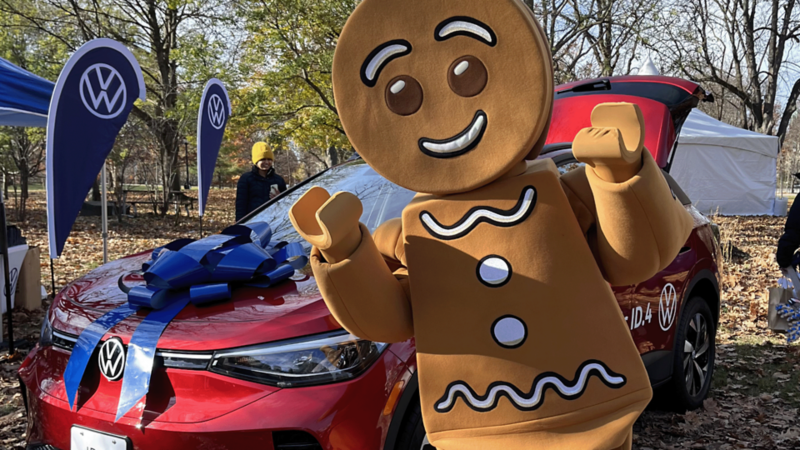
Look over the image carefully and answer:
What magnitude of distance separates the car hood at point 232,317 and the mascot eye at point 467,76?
104cm

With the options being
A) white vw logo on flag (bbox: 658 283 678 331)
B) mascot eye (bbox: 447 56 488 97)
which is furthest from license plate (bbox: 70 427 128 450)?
white vw logo on flag (bbox: 658 283 678 331)

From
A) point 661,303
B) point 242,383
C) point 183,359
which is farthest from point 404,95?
point 661,303

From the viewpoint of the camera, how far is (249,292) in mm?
2445

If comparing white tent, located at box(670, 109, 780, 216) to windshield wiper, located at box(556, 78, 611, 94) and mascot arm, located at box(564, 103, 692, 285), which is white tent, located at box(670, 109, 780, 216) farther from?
mascot arm, located at box(564, 103, 692, 285)

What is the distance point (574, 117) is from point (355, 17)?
3019 mm

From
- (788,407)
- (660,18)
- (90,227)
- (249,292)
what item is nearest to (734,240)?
(660,18)

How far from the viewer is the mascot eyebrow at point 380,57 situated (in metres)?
1.44

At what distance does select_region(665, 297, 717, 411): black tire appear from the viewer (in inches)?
141

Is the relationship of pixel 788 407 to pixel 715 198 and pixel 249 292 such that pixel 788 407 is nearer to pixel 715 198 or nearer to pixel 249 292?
pixel 249 292

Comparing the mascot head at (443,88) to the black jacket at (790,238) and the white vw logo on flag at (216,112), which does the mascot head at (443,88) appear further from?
the white vw logo on flag at (216,112)

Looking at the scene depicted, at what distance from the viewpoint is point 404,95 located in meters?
1.45

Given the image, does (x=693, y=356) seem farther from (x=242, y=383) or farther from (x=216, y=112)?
(x=216, y=112)

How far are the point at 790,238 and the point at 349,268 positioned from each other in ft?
13.3

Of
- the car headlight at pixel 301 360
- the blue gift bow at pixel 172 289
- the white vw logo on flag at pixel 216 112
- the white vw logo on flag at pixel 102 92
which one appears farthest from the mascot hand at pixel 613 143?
the white vw logo on flag at pixel 216 112
